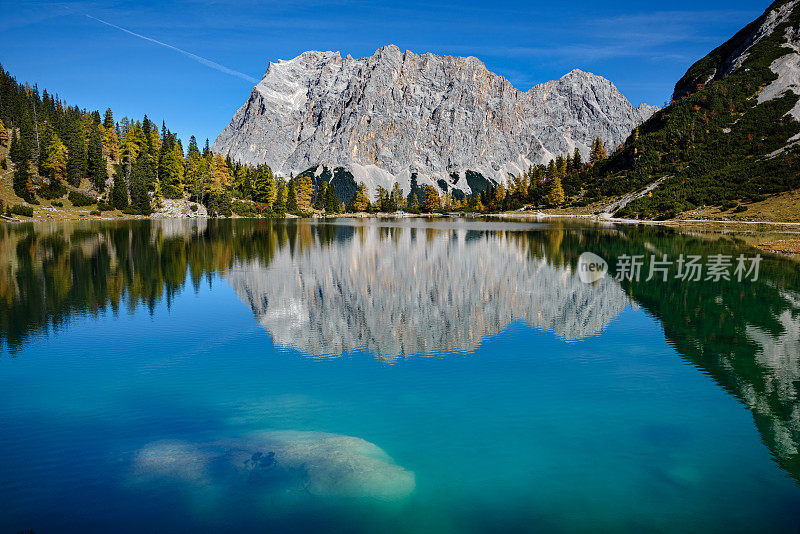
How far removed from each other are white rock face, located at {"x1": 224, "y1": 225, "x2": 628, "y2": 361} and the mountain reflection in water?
10 cm

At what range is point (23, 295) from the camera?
83.4 ft

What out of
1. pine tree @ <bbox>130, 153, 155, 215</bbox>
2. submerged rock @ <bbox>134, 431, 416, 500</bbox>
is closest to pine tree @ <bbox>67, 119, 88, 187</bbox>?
pine tree @ <bbox>130, 153, 155, 215</bbox>

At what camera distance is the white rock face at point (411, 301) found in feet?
64.6

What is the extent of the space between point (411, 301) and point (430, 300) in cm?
107

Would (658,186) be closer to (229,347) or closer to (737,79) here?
(737,79)

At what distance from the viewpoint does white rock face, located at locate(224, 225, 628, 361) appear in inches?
775

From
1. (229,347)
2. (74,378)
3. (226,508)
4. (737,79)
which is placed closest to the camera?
(226,508)

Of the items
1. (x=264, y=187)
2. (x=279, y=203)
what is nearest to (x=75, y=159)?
(x=264, y=187)

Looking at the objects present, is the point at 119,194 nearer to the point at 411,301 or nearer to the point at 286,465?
the point at 411,301

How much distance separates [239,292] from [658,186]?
127 metres

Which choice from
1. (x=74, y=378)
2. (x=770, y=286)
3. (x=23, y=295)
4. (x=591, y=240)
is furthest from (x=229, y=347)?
(x=591, y=240)

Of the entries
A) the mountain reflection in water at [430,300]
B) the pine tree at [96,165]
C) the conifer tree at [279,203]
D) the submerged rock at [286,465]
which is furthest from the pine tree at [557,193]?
the submerged rock at [286,465]

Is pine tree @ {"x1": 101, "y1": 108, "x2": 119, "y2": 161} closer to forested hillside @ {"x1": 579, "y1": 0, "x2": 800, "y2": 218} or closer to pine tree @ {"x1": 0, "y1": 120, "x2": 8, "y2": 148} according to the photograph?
pine tree @ {"x1": 0, "y1": 120, "x2": 8, "y2": 148}

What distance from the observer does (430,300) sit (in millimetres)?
26047
